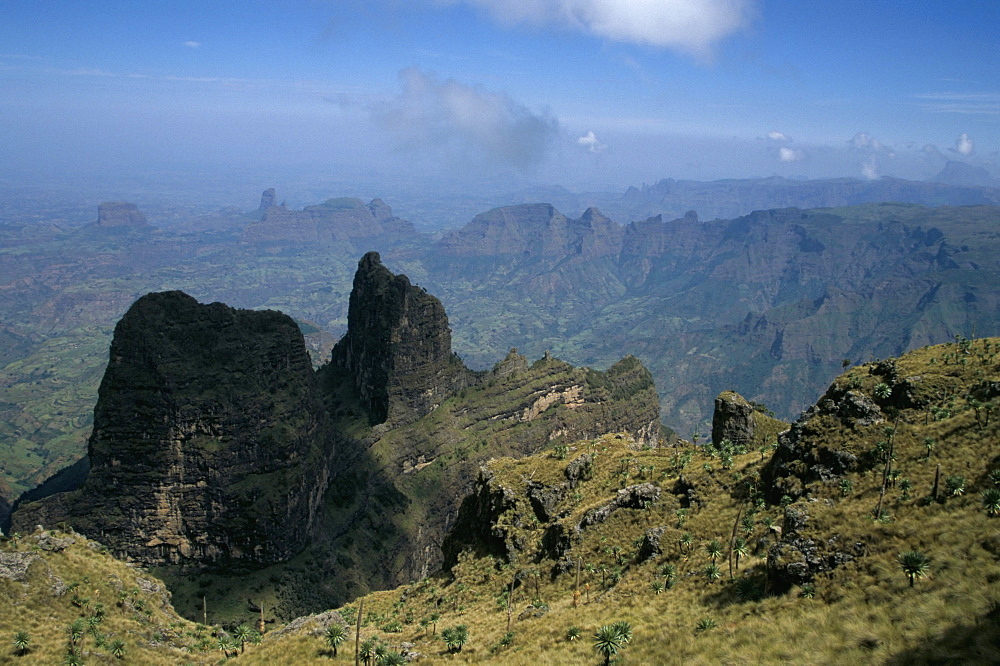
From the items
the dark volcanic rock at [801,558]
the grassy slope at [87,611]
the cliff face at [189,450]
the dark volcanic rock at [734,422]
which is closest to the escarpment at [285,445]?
the cliff face at [189,450]

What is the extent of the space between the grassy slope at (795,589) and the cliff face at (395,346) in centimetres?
5462

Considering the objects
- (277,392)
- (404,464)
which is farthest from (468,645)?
(404,464)

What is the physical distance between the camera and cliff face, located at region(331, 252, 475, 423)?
92.1 metres

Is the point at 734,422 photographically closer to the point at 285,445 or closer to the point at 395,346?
the point at 285,445

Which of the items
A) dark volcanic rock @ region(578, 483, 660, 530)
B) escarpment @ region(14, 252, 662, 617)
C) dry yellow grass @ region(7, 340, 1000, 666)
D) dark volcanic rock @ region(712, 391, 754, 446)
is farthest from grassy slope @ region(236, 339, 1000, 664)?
dark volcanic rock @ region(712, 391, 754, 446)

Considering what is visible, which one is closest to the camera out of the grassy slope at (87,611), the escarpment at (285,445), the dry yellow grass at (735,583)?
the dry yellow grass at (735,583)

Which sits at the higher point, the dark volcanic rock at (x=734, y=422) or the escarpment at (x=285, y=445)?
the dark volcanic rock at (x=734, y=422)

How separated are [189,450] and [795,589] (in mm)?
62714

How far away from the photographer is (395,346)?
300ft

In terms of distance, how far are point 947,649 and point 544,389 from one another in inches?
3939

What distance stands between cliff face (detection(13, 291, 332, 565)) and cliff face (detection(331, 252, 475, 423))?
21.1m

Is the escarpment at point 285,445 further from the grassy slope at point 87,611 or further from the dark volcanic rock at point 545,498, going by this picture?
the grassy slope at point 87,611

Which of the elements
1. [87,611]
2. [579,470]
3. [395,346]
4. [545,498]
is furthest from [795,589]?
[395,346]

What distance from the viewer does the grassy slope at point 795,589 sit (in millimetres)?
16688
